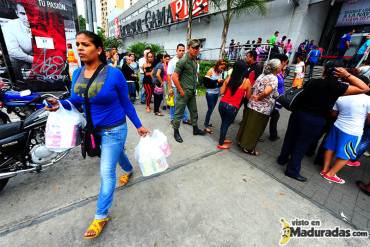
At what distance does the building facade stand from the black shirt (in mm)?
10140

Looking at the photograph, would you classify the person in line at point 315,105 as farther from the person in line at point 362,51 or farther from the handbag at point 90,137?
the person in line at point 362,51

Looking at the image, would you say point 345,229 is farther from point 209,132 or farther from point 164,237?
point 209,132

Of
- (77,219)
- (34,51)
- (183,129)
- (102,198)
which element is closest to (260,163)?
(183,129)

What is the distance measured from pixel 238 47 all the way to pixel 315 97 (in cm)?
1002

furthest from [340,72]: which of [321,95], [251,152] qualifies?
[251,152]

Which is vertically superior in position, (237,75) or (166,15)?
(166,15)

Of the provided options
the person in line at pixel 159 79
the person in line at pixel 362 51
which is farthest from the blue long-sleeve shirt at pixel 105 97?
the person in line at pixel 362 51

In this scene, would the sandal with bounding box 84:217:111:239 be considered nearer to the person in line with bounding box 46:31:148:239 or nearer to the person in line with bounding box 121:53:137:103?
the person in line with bounding box 46:31:148:239

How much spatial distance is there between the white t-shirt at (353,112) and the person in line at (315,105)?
0.28m

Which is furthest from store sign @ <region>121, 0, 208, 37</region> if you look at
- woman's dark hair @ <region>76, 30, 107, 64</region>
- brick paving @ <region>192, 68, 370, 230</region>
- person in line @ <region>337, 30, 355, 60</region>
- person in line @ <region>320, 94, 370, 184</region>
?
woman's dark hair @ <region>76, 30, 107, 64</region>

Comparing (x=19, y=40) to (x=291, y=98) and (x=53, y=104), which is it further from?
(x=291, y=98)

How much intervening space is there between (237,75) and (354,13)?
12.2m

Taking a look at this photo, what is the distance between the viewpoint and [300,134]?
2.64 metres

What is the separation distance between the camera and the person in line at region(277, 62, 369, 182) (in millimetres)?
2293
